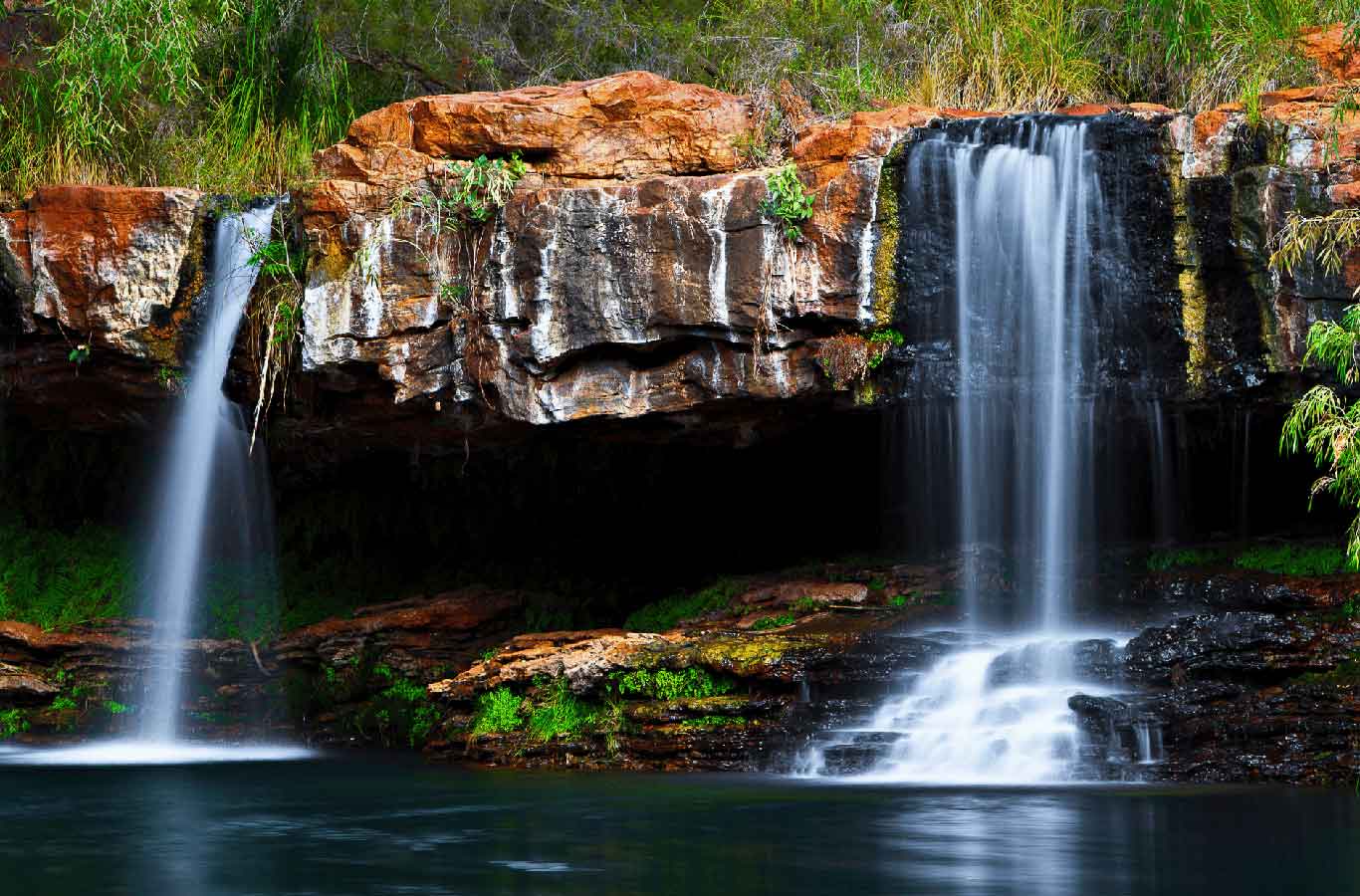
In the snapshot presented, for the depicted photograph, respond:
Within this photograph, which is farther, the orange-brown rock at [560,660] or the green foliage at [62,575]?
the green foliage at [62,575]

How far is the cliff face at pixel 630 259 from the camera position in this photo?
12.5 meters

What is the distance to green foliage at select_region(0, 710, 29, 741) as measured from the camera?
48.4 feet

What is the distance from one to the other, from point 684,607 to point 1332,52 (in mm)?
8279

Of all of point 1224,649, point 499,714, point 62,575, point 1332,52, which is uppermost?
point 1332,52

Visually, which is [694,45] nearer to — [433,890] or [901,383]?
[901,383]

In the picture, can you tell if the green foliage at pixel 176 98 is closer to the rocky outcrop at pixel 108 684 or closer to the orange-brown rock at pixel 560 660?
the rocky outcrop at pixel 108 684

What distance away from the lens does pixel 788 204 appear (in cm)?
1269

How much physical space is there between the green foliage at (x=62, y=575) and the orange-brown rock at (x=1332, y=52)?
13.7 meters

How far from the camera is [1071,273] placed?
13.0 meters

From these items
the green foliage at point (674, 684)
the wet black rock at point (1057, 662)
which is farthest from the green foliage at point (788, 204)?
the wet black rock at point (1057, 662)

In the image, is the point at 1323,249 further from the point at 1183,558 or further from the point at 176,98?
the point at 176,98

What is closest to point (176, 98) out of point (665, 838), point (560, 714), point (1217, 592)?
point (560, 714)

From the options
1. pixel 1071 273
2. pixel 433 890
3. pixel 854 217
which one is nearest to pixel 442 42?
pixel 854 217

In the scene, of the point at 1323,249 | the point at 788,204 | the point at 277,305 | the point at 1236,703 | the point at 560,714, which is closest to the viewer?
the point at 1236,703
